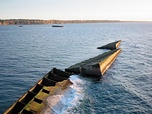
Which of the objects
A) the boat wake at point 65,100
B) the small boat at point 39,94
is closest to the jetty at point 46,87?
the small boat at point 39,94

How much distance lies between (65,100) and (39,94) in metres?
3.42

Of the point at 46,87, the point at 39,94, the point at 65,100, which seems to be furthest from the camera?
the point at 46,87

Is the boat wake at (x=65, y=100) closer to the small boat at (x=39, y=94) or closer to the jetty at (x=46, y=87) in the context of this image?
the jetty at (x=46, y=87)

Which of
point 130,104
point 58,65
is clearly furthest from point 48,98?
point 58,65

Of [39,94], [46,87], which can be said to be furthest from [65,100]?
[46,87]

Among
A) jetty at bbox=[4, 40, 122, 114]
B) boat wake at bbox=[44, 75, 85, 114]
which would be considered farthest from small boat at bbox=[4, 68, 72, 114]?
boat wake at bbox=[44, 75, 85, 114]

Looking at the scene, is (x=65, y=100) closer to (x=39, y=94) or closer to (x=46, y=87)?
(x=39, y=94)

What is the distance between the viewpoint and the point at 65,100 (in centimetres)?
2723

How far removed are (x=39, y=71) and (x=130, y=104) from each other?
2150 cm

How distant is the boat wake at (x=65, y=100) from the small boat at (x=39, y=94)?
0.74 meters

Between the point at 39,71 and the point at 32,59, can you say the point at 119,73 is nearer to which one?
the point at 39,71

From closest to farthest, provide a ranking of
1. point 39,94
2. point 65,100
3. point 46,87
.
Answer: point 39,94, point 65,100, point 46,87

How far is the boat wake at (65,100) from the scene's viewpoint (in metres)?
24.6

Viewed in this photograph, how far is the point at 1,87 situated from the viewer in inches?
1310
